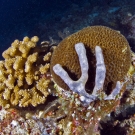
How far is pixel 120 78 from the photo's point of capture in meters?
2.93

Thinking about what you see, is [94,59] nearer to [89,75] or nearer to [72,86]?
[89,75]

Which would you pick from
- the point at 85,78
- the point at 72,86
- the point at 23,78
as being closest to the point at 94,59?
the point at 85,78

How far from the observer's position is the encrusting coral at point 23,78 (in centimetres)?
314

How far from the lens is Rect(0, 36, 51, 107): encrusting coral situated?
3141mm

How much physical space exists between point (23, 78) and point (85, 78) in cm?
121

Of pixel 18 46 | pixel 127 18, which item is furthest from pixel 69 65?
pixel 127 18

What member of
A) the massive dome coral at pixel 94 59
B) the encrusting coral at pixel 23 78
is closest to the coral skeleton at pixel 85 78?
the massive dome coral at pixel 94 59

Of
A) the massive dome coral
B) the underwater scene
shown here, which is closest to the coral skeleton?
the underwater scene

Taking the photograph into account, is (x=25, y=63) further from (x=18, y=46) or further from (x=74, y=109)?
(x=74, y=109)

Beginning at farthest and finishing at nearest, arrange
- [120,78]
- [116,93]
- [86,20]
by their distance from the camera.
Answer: [86,20] < [120,78] < [116,93]

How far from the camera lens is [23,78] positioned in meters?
3.31

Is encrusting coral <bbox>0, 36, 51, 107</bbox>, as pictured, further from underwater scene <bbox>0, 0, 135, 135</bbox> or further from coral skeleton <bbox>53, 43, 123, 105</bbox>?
coral skeleton <bbox>53, 43, 123, 105</bbox>

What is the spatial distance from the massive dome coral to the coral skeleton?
0.18 metres

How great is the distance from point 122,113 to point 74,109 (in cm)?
103
